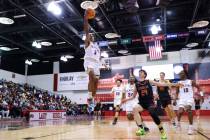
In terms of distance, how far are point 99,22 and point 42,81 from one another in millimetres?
14128

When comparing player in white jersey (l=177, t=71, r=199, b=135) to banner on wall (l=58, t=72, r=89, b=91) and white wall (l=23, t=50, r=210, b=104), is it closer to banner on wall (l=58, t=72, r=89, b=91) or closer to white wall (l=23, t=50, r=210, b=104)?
white wall (l=23, t=50, r=210, b=104)

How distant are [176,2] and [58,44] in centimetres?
1098

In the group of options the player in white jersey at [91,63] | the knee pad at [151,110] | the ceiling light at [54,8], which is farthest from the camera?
the ceiling light at [54,8]

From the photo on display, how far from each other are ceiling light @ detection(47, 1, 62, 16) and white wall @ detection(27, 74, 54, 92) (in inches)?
558

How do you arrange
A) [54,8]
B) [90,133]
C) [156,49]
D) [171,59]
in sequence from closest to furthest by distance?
[90,133], [54,8], [156,49], [171,59]

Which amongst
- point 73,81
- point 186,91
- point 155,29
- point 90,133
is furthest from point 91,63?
point 73,81

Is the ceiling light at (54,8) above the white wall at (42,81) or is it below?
above

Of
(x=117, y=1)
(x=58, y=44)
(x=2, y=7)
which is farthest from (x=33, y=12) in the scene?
(x=58, y=44)

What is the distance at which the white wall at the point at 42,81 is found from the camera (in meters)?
27.2

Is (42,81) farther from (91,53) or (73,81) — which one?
(91,53)

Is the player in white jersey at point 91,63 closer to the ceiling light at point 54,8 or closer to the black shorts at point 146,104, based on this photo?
the black shorts at point 146,104

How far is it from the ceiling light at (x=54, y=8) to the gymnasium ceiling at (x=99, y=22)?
0.72 feet

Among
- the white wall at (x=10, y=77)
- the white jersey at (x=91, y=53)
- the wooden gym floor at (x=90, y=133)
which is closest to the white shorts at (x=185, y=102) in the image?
the wooden gym floor at (x=90, y=133)

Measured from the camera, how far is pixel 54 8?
521 inches
